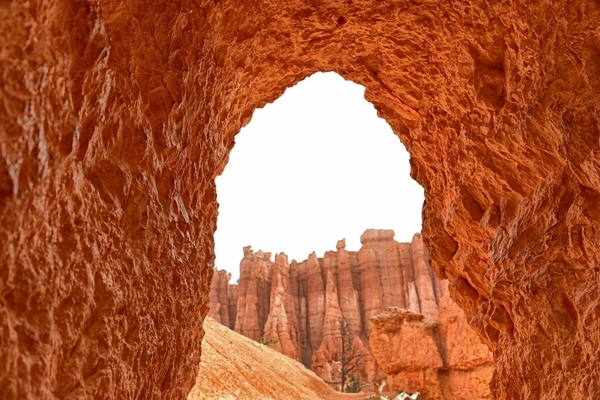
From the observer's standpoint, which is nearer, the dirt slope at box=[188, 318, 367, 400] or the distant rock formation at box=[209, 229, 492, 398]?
the dirt slope at box=[188, 318, 367, 400]

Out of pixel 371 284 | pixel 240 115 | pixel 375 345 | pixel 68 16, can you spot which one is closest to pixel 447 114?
pixel 240 115

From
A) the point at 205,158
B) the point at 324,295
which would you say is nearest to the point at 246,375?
the point at 205,158

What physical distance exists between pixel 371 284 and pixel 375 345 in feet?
90.7

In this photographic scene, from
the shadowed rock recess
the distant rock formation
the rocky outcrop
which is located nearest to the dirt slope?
the rocky outcrop

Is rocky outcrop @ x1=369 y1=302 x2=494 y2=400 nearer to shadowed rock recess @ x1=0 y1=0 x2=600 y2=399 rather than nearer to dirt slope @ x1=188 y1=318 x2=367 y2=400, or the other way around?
dirt slope @ x1=188 y1=318 x2=367 y2=400

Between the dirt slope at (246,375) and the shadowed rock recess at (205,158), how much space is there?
9682mm

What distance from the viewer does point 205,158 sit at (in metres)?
5.58

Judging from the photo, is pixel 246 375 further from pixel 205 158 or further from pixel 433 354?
pixel 205 158

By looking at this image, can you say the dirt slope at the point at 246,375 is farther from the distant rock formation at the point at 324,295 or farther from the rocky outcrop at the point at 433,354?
the distant rock formation at the point at 324,295

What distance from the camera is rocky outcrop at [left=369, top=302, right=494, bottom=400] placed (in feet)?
74.8

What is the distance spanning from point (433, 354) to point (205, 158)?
21.8 metres

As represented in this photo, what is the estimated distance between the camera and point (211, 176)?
5.93 meters

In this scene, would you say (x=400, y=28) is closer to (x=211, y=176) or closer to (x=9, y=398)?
(x=211, y=176)

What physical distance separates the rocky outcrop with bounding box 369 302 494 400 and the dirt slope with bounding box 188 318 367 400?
2800 mm
